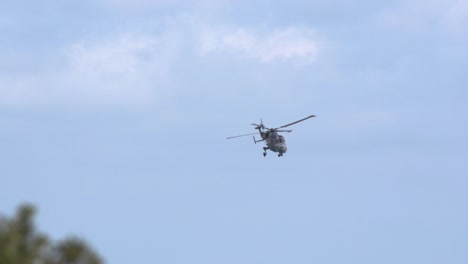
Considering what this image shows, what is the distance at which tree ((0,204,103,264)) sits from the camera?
4428cm

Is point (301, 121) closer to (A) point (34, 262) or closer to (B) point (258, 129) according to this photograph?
(B) point (258, 129)

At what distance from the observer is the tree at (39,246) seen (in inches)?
1743

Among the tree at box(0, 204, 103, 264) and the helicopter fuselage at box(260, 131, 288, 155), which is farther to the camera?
the helicopter fuselage at box(260, 131, 288, 155)

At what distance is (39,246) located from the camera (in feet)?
147

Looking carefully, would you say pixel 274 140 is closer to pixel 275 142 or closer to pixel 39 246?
pixel 275 142

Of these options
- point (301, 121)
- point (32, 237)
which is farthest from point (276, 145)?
point (32, 237)

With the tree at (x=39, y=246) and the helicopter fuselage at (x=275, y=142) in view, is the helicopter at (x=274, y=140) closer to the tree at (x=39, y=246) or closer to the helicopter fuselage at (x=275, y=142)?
the helicopter fuselage at (x=275, y=142)

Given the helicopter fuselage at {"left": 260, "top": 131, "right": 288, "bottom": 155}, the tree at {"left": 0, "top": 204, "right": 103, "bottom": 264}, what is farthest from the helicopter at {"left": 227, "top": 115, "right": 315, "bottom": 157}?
the tree at {"left": 0, "top": 204, "right": 103, "bottom": 264}

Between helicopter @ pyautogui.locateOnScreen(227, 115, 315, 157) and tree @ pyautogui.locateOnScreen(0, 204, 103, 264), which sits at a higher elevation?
helicopter @ pyautogui.locateOnScreen(227, 115, 315, 157)

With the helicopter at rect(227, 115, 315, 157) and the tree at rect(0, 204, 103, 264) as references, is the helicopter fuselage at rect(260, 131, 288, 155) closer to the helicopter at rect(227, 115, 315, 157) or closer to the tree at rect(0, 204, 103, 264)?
the helicopter at rect(227, 115, 315, 157)

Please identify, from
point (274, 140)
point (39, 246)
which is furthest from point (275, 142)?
point (39, 246)

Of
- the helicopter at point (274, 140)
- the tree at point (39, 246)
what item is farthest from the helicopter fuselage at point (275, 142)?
the tree at point (39, 246)

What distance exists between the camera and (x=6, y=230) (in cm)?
4341

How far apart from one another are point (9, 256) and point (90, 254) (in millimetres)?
4559
